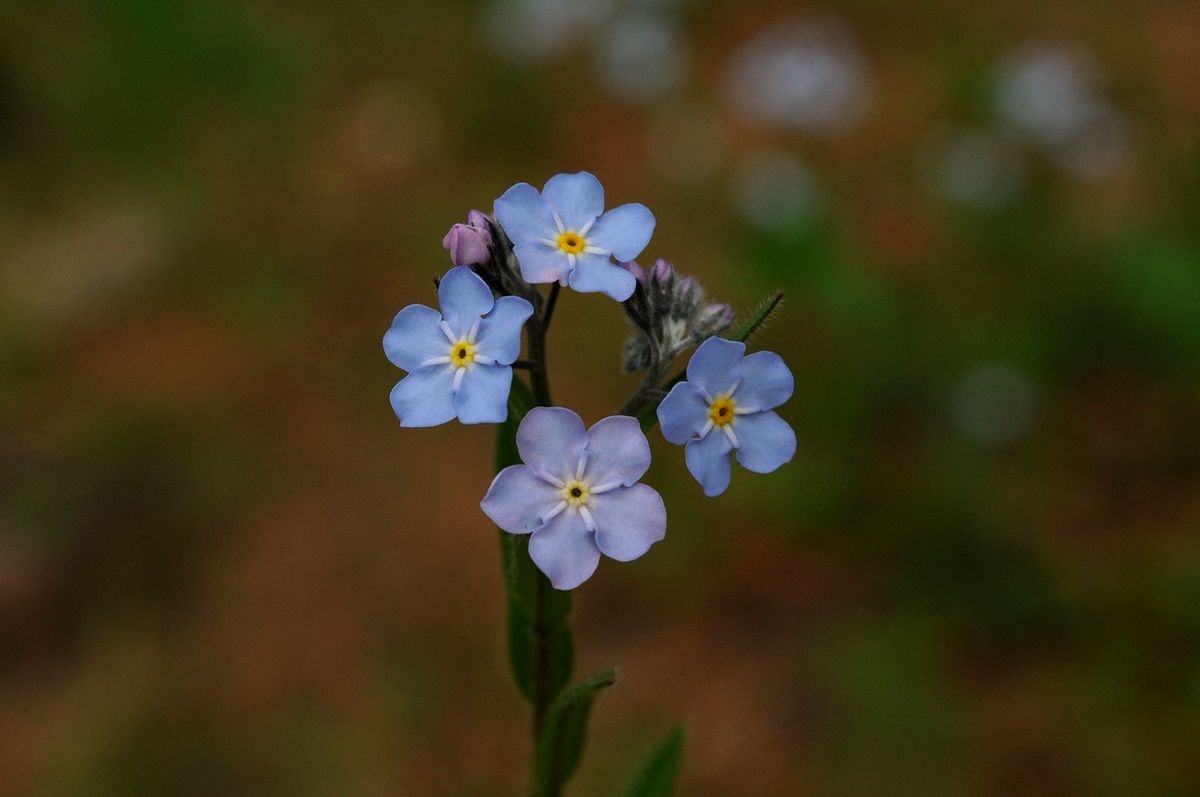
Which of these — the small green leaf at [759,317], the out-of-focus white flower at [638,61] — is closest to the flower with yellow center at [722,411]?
the small green leaf at [759,317]

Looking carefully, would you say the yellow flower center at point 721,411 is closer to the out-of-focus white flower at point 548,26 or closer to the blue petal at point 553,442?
the blue petal at point 553,442

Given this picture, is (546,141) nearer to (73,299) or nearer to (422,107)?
(422,107)

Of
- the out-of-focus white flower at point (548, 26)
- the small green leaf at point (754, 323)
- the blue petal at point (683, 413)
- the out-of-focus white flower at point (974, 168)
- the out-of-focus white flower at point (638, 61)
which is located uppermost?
the out-of-focus white flower at point (548, 26)

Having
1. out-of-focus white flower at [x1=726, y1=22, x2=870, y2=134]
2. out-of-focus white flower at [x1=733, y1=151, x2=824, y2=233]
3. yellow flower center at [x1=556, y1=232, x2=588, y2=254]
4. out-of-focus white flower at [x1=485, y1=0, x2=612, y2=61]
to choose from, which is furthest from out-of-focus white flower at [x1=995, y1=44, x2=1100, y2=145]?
yellow flower center at [x1=556, y1=232, x2=588, y2=254]

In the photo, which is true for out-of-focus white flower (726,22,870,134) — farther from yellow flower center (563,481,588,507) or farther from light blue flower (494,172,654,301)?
yellow flower center (563,481,588,507)

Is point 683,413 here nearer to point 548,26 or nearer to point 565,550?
point 565,550

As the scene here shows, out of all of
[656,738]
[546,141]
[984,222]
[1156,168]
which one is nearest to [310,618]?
[656,738]
